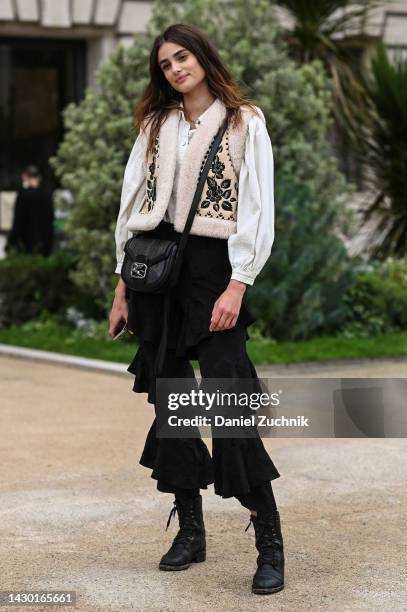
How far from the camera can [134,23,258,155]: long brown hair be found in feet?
14.5

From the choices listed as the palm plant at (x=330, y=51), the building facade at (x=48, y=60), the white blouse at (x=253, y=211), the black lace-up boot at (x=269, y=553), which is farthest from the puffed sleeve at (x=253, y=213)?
the building facade at (x=48, y=60)

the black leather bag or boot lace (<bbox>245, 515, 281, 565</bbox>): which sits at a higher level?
the black leather bag

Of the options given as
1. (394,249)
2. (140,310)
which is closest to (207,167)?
(140,310)

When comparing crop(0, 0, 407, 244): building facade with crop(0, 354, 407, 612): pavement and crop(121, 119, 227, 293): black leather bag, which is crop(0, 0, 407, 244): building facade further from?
crop(121, 119, 227, 293): black leather bag

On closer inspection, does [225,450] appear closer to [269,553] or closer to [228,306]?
[269,553]

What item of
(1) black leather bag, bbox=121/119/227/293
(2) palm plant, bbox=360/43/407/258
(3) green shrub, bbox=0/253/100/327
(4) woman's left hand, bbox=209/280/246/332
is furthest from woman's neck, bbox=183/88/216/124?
(2) palm plant, bbox=360/43/407/258

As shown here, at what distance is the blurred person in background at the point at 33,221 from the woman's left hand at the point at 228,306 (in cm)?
1051

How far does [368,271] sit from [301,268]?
6.72ft

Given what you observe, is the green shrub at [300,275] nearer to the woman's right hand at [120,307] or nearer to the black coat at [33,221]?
the black coat at [33,221]

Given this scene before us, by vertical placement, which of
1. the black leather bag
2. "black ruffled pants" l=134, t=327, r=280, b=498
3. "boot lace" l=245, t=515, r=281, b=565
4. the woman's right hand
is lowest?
"boot lace" l=245, t=515, r=281, b=565

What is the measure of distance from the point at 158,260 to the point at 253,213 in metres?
0.35

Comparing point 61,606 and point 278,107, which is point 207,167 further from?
point 278,107

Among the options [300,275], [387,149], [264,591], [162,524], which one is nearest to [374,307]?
[300,275]

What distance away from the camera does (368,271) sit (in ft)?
40.8
